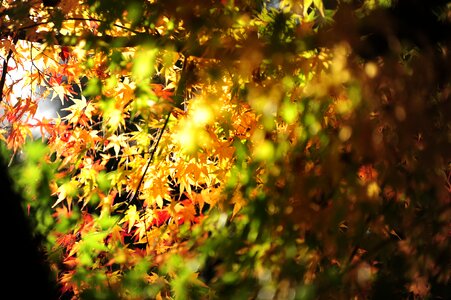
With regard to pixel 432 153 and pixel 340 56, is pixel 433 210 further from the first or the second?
pixel 340 56

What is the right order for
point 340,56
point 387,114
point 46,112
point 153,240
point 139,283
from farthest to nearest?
point 46,112, point 153,240, point 139,283, point 340,56, point 387,114

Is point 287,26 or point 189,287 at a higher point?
point 287,26

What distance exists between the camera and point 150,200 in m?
2.47

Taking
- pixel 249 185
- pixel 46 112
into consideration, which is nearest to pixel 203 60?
pixel 249 185

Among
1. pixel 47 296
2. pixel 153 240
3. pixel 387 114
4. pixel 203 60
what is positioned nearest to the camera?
pixel 387 114

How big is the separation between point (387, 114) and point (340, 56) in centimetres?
27

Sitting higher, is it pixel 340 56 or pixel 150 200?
pixel 340 56

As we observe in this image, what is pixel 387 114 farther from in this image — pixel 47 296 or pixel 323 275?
pixel 47 296

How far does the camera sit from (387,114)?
1547 millimetres

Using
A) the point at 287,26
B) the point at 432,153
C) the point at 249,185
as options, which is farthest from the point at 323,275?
the point at 287,26

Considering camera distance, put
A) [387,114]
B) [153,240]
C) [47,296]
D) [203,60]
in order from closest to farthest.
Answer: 1. [387,114]
2. [203,60]
3. [153,240]
4. [47,296]

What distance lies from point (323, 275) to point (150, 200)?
113 cm

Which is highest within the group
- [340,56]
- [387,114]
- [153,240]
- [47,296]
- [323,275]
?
[340,56]

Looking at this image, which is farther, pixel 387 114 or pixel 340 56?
pixel 340 56
